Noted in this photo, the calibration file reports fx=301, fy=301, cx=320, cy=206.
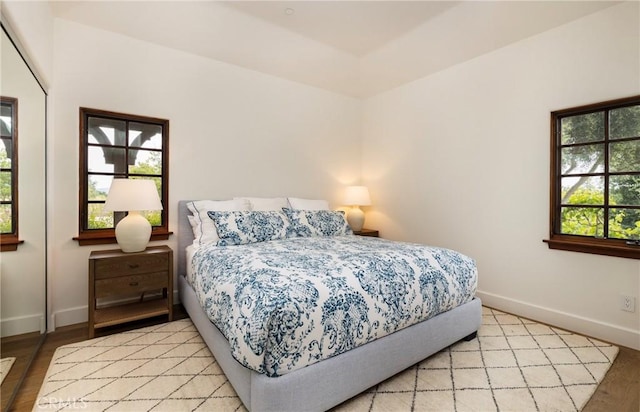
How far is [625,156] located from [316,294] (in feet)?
8.84

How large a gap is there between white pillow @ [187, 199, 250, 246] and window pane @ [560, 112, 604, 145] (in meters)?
3.10

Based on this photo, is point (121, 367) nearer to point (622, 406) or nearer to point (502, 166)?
point (622, 406)

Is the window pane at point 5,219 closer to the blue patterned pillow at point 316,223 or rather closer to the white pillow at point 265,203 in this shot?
the white pillow at point 265,203

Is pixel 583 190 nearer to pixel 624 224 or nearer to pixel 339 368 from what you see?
pixel 624 224

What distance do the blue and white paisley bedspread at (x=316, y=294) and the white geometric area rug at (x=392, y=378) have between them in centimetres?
35

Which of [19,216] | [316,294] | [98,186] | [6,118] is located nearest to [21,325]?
[19,216]

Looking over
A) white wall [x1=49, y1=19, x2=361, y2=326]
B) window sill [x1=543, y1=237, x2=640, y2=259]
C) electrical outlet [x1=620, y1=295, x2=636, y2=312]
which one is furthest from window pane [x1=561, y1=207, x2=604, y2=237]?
white wall [x1=49, y1=19, x2=361, y2=326]

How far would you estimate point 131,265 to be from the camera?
8.18 feet

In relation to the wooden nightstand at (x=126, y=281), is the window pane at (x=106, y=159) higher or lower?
higher

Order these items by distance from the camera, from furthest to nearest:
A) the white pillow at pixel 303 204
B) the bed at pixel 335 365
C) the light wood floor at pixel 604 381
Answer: the white pillow at pixel 303 204 → the light wood floor at pixel 604 381 → the bed at pixel 335 365

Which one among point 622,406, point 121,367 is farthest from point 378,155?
point 121,367

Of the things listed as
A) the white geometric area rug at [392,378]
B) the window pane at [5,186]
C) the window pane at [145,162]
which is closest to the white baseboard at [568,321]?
the white geometric area rug at [392,378]

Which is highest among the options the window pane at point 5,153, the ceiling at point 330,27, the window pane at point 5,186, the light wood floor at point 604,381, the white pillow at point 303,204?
the ceiling at point 330,27

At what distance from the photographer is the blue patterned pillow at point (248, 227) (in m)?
2.63
